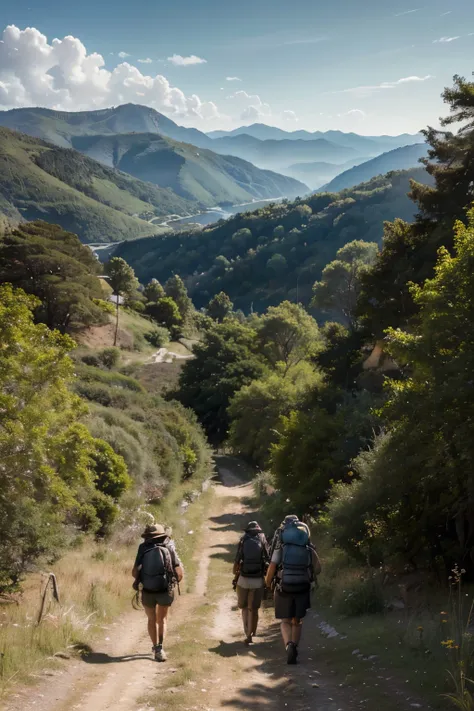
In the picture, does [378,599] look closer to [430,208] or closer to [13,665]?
[13,665]

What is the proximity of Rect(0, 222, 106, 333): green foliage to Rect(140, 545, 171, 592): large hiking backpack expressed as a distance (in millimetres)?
46165

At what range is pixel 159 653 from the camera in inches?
357

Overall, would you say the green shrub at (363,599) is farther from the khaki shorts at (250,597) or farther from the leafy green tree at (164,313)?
the leafy green tree at (164,313)

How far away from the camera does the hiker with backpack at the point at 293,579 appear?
8.72 m

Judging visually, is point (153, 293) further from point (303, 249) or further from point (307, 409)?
point (303, 249)

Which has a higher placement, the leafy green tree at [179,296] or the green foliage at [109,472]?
Result: the leafy green tree at [179,296]

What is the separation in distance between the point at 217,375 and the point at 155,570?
51.2 m

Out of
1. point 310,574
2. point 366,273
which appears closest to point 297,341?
point 366,273

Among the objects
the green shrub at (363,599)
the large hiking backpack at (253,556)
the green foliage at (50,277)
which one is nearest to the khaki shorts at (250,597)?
the large hiking backpack at (253,556)

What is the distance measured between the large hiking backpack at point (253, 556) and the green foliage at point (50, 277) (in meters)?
45.8

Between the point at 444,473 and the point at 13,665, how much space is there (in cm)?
695

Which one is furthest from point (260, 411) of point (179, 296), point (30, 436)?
point (179, 296)

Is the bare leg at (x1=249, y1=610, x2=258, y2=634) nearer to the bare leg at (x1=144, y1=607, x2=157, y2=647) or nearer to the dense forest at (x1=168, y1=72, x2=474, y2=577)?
the bare leg at (x1=144, y1=607, x2=157, y2=647)

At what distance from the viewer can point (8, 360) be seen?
1300cm
